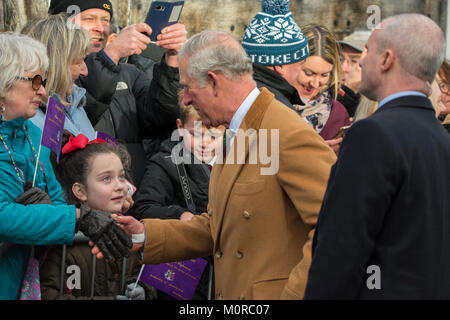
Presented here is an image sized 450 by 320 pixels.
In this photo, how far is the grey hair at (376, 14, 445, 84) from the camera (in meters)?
2.66

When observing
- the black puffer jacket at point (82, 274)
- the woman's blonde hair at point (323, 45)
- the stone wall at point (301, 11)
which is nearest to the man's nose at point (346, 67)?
the woman's blonde hair at point (323, 45)

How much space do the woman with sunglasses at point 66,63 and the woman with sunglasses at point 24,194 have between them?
1.64ft

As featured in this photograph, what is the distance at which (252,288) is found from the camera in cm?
319

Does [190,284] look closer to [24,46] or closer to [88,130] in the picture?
[88,130]

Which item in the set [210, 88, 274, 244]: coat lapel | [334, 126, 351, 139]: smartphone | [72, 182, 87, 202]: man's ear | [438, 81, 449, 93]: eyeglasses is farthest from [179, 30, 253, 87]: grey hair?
[438, 81, 449, 93]: eyeglasses

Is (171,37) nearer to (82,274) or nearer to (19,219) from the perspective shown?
(82,274)

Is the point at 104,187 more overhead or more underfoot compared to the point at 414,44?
more underfoot

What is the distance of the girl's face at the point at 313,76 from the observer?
5.69 m

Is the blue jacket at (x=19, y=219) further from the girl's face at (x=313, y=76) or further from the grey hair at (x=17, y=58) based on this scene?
the girl's face at (x=313, y=76)

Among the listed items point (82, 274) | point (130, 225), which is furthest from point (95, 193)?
point (130, 225)

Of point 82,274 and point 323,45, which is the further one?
point 323,45

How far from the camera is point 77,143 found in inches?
167

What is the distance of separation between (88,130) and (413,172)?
104 inches

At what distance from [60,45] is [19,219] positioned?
1.41 meters
